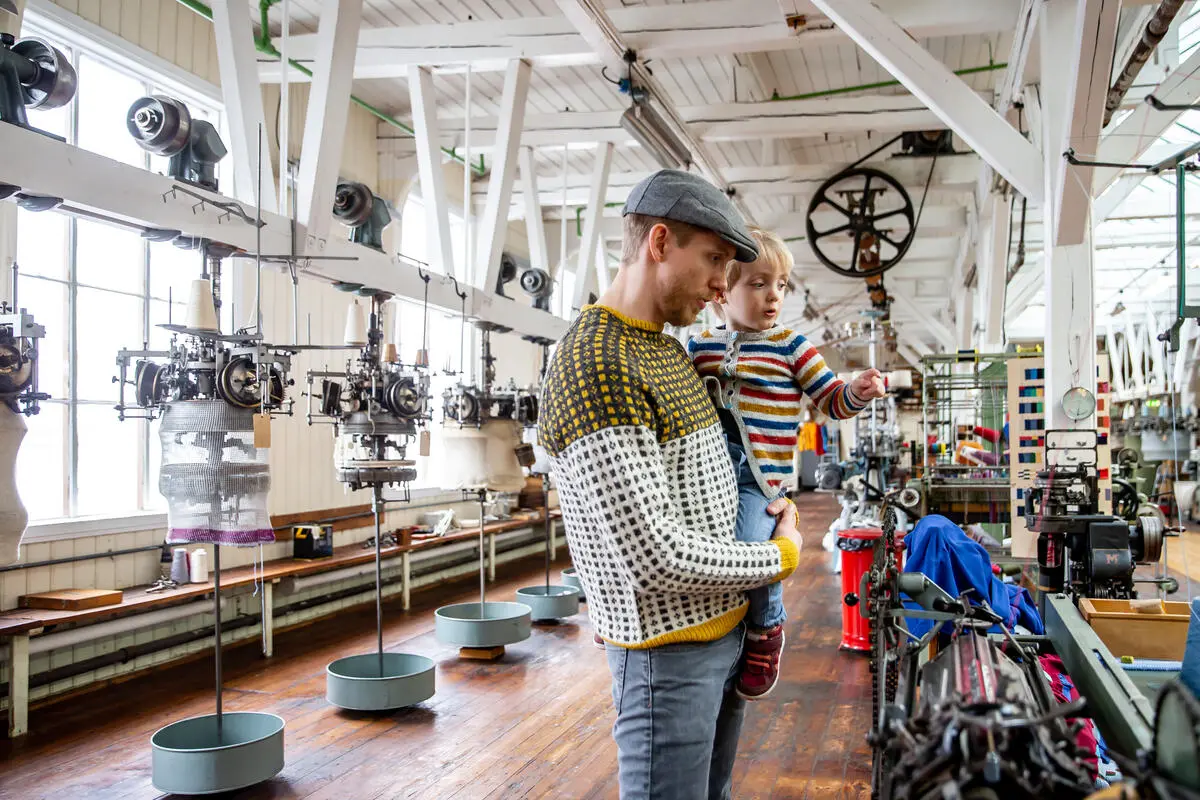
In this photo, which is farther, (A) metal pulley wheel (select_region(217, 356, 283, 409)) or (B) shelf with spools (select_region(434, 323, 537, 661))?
(B) shelf with spools (select_region(434, 323, 537, 661))

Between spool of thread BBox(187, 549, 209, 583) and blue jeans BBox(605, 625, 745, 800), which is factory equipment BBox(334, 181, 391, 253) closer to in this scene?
spool of thread BBox(187, 549, 209, 583)

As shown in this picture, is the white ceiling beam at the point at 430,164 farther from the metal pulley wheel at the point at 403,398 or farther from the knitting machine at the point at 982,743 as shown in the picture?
the knitting machine at the point at 982,743

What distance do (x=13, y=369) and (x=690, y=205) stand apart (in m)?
2.37

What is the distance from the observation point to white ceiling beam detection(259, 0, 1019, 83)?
Answer: 5.29 meters

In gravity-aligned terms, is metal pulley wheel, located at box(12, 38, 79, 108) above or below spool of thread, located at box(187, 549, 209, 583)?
above

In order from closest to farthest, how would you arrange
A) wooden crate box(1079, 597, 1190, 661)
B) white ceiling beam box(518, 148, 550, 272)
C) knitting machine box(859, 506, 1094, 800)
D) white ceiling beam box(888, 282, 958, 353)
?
knitting machine box(859, 506, 1094, 800)
wooden crate box(1079, 597, 1190, 661)
white ceiling beam box(518, 148, 550, 272)
white ceiling beam box(888, 282, 958, 353)

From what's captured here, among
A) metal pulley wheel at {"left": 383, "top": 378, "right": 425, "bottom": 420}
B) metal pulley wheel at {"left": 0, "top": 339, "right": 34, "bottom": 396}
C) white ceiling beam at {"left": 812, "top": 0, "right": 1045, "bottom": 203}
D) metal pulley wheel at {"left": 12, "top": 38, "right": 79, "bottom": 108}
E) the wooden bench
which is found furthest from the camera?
white ceiling beam at {"left": 812, "top": 0, "right": 1045, "bottom": 203}

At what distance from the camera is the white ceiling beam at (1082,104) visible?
3.88 m

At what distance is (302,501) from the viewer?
6949mm

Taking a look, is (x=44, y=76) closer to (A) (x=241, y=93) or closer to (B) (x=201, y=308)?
(B) (x=201, y=308)

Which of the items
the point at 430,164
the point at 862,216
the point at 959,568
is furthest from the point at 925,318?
the point at 959,568

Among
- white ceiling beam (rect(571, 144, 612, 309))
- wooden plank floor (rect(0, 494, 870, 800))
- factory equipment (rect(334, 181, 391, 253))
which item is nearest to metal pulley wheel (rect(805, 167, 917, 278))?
white ceiling beam (rect(571, 144, 612, 309))

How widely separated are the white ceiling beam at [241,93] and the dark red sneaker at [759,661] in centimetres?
325

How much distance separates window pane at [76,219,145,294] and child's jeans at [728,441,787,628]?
4.47 meters
